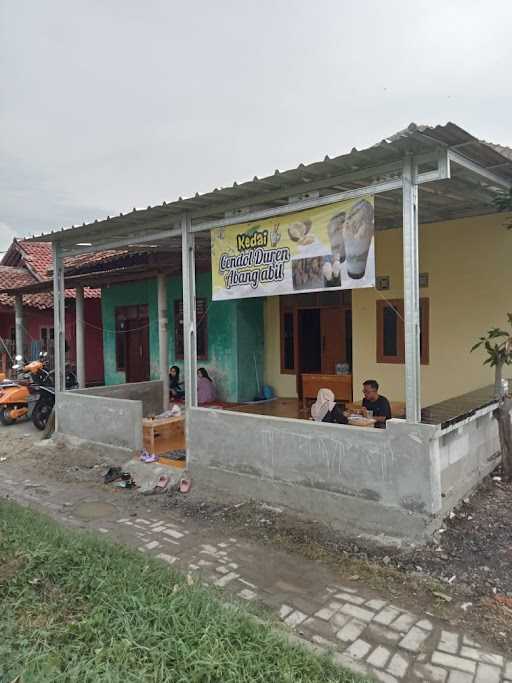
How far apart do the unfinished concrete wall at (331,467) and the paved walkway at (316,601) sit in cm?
73

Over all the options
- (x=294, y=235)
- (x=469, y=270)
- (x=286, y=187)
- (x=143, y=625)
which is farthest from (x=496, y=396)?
(x=143, y=625)

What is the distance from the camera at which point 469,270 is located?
727cm

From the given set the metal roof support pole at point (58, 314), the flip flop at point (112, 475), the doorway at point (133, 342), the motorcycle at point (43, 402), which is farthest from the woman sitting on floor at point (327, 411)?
the doorway at point (133, 342)

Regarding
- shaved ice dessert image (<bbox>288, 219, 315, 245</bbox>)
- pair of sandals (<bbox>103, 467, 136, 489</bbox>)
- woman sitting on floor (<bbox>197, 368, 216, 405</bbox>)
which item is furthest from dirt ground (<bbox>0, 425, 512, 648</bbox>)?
woman sitting on floor (<bbox>197, 368, 216, 405</bbox>)

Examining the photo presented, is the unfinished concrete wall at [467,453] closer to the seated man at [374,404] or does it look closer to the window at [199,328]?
the seated man at [374,404]

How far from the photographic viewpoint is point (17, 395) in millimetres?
10812

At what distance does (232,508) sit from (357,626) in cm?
246

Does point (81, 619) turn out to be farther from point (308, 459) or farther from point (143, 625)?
point (308, 459)

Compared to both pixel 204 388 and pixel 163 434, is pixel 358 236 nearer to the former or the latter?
pixel 163 434

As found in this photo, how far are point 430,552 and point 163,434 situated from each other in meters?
4.32

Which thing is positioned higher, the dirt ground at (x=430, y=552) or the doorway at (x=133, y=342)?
the doorway at (x=133, y=342)

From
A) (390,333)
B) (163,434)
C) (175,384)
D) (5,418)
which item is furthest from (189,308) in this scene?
(5,418)

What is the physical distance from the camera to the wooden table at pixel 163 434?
7430 millimetres

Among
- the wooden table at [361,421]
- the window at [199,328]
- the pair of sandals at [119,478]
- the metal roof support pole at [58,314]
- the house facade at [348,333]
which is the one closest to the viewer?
the house facade at [348,333]
